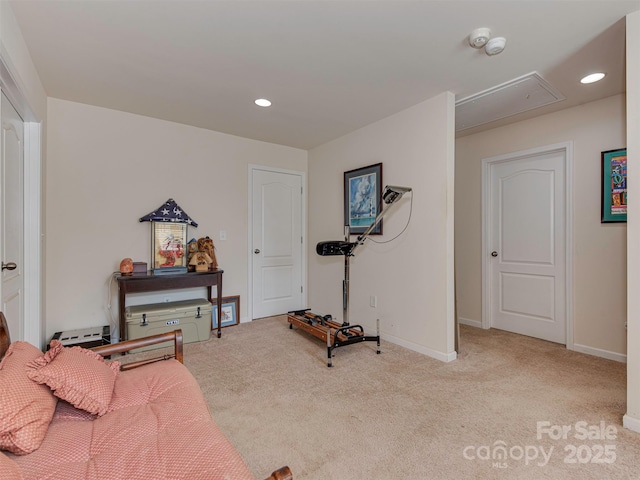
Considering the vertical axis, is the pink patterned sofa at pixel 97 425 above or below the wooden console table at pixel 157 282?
below

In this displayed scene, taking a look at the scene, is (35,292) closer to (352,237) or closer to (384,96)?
(352,237)

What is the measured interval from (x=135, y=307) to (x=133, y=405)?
2226 millimetres

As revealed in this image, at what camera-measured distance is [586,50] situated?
7.11 feet

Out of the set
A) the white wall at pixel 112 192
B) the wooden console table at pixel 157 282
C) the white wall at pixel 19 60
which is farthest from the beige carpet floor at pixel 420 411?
the white wall at pixel 19 60

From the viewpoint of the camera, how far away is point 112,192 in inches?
130

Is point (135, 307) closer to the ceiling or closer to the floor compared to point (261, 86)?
closer to the floor

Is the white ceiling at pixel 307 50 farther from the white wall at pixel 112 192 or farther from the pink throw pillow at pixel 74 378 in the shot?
the pink throw pillow at pixel 74 378

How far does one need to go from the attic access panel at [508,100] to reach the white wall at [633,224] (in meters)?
0.70

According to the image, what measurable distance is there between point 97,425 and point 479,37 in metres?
2.79

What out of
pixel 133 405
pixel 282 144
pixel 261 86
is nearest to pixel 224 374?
pixel 133 405

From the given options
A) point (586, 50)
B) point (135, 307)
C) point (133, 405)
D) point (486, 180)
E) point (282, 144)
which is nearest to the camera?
point (133, 405)

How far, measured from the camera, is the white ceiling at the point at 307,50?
1.80 meters

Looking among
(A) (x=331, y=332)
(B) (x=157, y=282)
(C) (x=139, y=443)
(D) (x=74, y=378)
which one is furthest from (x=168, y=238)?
(C) (x=139, y=443)

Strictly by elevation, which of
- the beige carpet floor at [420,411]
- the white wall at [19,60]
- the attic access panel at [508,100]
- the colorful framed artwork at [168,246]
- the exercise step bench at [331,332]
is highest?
the attic access panel at [508,100]
